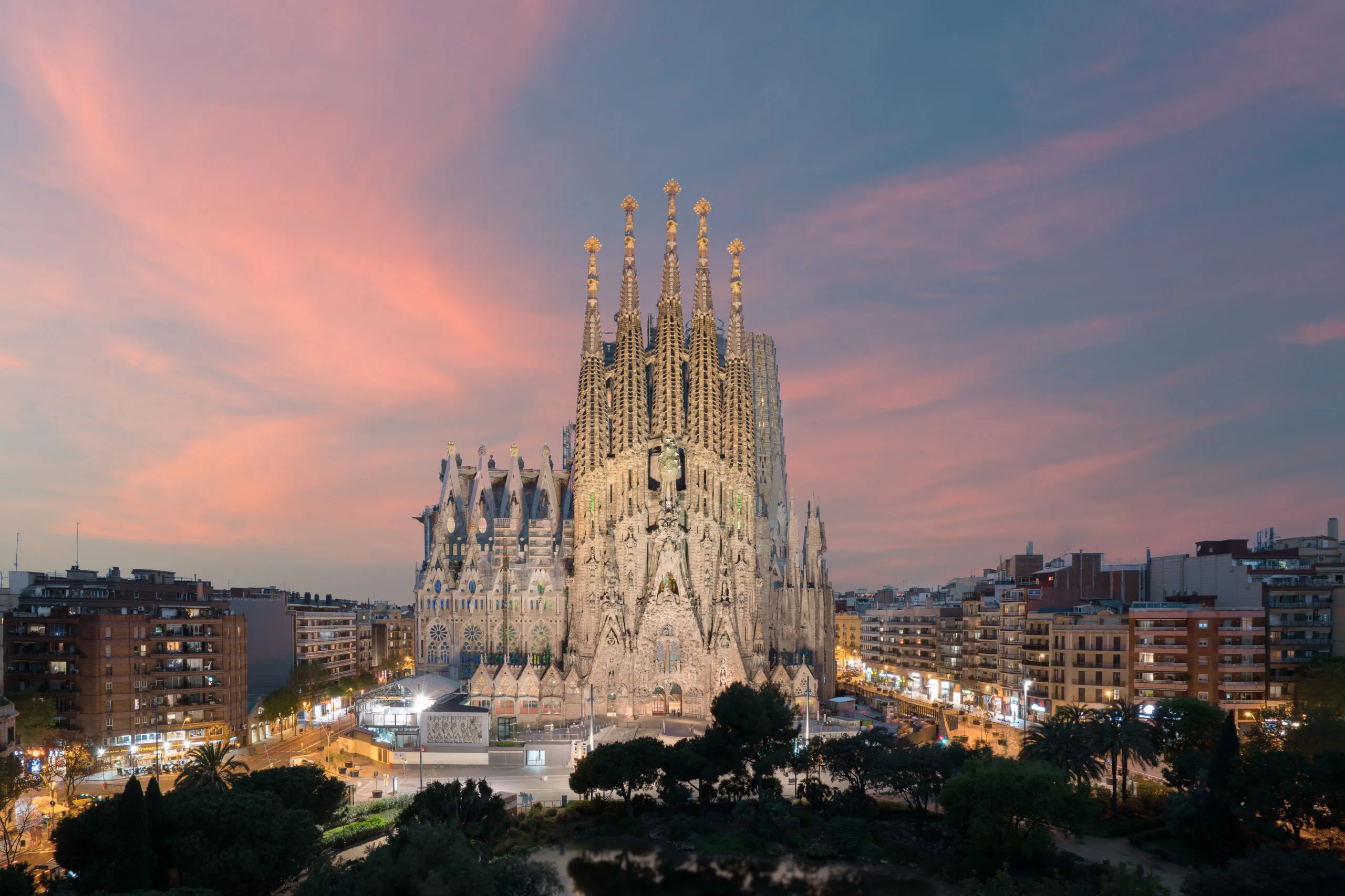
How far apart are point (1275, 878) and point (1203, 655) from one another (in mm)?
40606

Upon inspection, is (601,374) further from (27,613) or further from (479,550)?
(27,613)

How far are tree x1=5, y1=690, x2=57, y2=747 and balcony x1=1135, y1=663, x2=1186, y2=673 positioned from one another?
243ft

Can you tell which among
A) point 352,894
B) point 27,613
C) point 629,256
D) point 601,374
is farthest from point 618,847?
point 629,256

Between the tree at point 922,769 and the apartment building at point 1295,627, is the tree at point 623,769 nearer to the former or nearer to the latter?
the tree at point 922,769

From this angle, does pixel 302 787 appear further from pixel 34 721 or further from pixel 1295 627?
pixel 1295 627

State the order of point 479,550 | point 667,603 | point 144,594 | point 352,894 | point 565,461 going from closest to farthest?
1. point 352,894
2. point 144,594
3. point 667,603
4. point 479,550
5. point 565,461

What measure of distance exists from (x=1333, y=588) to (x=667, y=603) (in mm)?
51344

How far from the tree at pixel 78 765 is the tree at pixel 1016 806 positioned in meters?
45.3

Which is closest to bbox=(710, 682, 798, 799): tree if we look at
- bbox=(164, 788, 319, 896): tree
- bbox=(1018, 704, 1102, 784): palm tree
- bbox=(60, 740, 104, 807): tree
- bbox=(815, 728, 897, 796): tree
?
bbox=(815, 728, 897, 796): tree

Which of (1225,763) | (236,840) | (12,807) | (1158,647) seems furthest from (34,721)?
(1158,647)

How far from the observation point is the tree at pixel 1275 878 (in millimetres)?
32719

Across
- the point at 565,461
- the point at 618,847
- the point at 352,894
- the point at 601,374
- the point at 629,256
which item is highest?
the point at 629,256

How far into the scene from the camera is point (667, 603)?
296 ft

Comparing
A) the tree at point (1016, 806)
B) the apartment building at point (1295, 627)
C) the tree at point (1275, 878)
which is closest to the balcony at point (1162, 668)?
the apartment building at point (1295, 627)
